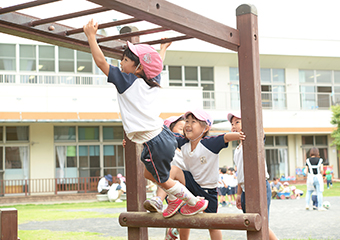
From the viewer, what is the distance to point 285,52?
28.0m

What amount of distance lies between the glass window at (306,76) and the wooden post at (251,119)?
2756 cm

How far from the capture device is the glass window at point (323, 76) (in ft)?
99.8

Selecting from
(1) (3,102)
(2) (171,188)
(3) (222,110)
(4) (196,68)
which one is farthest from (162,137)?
(4) (196,68)

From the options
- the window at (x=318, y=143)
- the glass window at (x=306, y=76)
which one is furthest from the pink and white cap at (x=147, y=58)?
the glass window at (x=306, y=76)

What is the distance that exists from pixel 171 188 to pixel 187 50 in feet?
73.5

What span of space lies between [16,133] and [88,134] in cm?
368

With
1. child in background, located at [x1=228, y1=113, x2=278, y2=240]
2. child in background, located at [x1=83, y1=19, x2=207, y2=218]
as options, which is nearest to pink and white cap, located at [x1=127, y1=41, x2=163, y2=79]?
child in background, located at [x1=83, y1=19, x2=207, y2=218]

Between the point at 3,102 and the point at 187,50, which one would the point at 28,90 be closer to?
the point at 3,102

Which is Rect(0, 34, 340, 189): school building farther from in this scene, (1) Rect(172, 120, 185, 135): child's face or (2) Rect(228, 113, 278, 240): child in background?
(2) Rect(228, 113, 278, 240): child in background

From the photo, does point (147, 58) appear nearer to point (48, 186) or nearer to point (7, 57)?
point (48, 186)

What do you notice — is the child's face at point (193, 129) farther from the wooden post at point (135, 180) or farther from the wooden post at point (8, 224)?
the wooden post at point (8, 224)

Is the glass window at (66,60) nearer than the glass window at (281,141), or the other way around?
the glass window at (66,60)

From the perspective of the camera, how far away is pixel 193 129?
4.44 metres

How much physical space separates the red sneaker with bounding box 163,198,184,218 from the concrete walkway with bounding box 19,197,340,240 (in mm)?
3741
